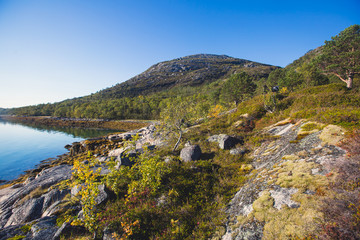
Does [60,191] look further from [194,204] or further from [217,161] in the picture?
[217,161]

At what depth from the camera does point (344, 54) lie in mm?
25891

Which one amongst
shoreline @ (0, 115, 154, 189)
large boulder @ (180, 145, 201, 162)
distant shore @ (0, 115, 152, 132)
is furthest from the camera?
distant shore @ (0, 115, 152, 132)

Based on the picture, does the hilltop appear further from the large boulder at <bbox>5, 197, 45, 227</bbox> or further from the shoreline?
the shoreline

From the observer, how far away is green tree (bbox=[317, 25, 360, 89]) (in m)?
25.0

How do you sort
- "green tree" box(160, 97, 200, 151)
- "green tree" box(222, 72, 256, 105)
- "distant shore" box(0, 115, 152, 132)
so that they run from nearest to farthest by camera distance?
1. "green tree" box(160, 97, 200, 151)
2. "green tree" box(222, 72, 256, 105)
3. "distant shore" box(0, 115, 152, 132)

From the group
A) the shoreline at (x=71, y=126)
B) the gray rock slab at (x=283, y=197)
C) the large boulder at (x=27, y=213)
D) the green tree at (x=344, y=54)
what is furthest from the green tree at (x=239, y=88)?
the large boulder at (x=27, y=213)

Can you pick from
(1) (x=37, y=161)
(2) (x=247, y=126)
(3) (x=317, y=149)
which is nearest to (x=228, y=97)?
(2) (x=247, y=126)

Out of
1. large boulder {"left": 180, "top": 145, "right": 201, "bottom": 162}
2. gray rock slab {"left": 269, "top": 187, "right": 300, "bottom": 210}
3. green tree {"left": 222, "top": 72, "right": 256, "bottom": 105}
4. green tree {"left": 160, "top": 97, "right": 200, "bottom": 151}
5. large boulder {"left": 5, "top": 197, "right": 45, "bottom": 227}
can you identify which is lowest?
large boulder {"left": 5, "top": 197, "right": 45, "bottom": 227}

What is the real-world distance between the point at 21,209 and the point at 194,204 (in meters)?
13.0

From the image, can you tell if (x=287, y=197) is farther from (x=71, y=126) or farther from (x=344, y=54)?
(x=71, y=126)

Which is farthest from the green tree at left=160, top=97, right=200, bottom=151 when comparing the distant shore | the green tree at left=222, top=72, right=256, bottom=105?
the distant shore

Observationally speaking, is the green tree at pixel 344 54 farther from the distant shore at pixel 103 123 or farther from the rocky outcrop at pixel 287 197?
the distant shore at pixel 103 123

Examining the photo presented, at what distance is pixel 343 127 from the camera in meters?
7.41

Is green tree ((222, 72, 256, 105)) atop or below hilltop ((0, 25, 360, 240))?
atop
